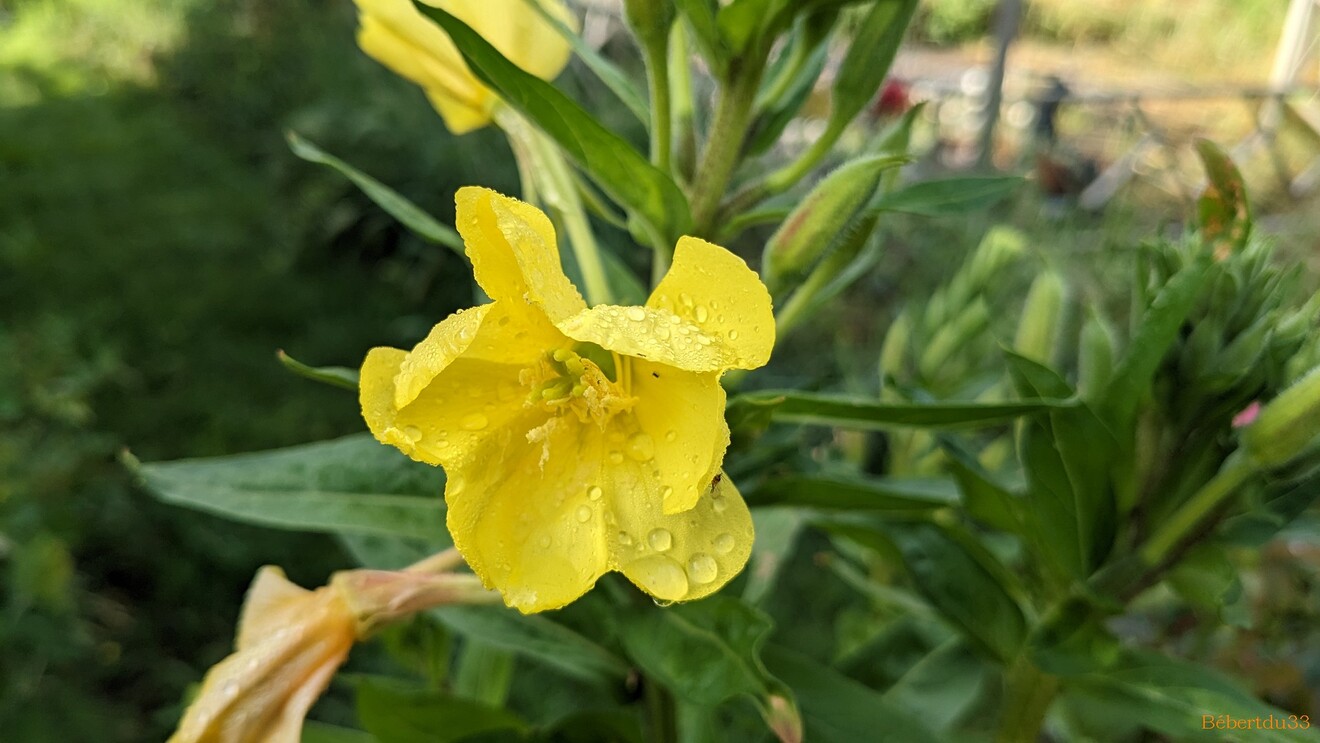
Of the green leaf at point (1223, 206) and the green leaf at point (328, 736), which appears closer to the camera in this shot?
the green leaf at point (1223, 206)

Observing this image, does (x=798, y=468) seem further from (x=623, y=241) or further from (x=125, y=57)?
(x=125, y=57)

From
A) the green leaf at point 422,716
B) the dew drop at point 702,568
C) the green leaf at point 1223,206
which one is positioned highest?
the green leaf at point 1223,206

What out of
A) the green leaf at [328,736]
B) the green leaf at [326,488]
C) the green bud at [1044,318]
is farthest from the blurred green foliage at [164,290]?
the green bud at [1044,318]

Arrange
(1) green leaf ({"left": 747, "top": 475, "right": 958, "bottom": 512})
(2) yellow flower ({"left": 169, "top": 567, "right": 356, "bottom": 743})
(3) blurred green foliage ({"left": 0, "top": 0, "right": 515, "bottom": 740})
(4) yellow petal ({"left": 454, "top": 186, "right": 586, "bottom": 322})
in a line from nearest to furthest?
(4) yellow petal ({"left": 454, "top": 186, "right": 586, "bottom": 322})
(2) yellow flower ({"left": 169, "top": 567, "right": 356, "bottom": 743})
(1) green leaf ({"left": 747, "top": 475, "right": 958, "bottom": 512})
(3) blurred green foliage ({"left": 0, "top": 0, "right": 515, "bottom": 740})

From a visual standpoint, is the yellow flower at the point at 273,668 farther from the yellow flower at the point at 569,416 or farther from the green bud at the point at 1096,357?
the green bud at the point at 1096,357

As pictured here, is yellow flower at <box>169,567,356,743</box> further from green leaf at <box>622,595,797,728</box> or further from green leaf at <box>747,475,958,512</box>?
green leaf at <box>747,475,958,512</box>

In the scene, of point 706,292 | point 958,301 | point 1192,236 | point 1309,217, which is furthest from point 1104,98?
point 706,292

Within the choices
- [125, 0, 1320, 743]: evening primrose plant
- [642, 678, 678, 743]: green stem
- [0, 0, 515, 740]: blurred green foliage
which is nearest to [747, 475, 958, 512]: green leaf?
[125, 0, 1320, 743]: evening primrose plant
